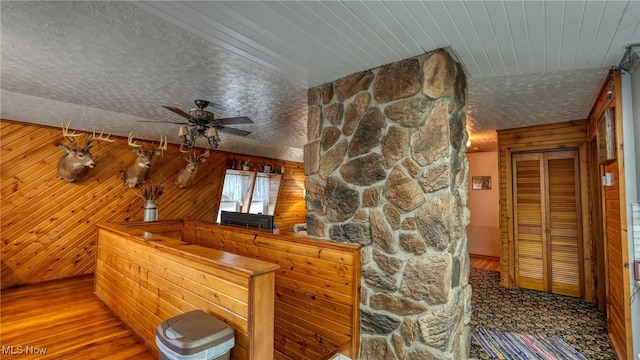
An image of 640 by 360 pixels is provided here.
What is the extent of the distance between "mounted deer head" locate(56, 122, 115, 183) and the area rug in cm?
512

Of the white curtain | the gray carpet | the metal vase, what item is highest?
the white curtain

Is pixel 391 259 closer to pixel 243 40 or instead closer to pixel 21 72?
pixel 243 40

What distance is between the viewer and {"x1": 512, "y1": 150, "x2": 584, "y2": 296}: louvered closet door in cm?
400

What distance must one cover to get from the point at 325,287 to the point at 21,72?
328 cm

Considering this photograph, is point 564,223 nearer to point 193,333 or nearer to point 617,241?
point 617,241

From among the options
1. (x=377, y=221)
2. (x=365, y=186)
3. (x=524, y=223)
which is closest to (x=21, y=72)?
(x=365, y=186)

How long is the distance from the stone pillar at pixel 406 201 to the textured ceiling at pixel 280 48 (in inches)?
10.1

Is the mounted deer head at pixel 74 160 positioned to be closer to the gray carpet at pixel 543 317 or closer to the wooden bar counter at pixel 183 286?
the wooden bar counter at pixel 183 286

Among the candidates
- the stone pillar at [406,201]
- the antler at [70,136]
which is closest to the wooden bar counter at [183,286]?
the stone pillar at [406,201]

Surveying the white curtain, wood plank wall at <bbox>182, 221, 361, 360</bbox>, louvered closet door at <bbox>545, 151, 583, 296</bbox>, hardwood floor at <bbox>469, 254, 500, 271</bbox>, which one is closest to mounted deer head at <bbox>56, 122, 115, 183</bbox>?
the white curtain

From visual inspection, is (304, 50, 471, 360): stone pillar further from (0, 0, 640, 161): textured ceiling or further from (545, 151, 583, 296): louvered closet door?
(545, 151, 583, 296): louvered closet door

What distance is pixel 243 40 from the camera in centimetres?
193

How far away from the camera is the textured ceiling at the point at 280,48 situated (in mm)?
1586

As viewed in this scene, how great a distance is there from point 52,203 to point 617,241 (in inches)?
259
